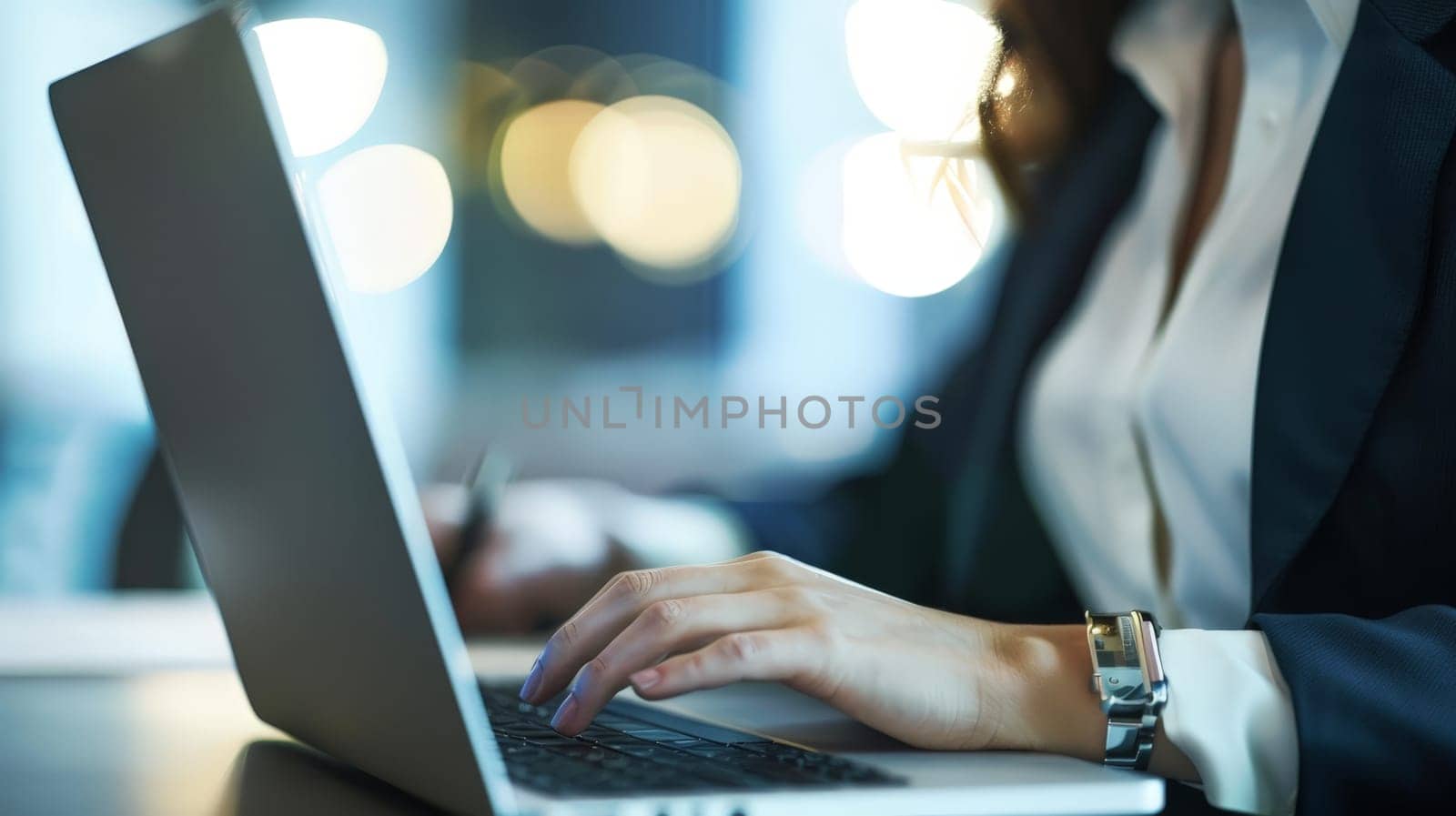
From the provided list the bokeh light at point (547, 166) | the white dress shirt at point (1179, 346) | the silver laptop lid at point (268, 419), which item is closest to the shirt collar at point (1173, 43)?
the white dress shirt at point (1179, 346)

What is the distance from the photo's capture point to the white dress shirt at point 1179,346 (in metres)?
0.92

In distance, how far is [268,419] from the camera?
0.36 metres

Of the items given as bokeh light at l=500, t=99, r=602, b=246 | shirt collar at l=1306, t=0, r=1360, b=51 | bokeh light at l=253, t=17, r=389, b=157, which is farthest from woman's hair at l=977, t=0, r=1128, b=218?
bokeh light at l=500, t=99, r=602, b=246

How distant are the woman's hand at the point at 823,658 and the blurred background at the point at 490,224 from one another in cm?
208

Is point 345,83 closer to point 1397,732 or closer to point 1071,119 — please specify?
point 1071,119

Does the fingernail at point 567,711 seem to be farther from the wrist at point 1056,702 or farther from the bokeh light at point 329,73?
the bokeh light at point 329,73

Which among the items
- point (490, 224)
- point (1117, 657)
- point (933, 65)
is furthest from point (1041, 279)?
point (490, 224)

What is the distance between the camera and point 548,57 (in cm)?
365

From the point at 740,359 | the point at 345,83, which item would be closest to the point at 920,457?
the point at 740,359

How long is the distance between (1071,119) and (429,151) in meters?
2.68

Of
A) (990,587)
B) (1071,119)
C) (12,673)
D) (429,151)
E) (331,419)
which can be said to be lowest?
(990,587)

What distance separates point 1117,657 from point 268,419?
1.23 ft

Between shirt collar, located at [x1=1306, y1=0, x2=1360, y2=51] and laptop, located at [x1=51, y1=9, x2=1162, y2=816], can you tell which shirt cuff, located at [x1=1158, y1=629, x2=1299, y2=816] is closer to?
laptop, located at [x1=51, y1=9, x2=1162, y2=816]

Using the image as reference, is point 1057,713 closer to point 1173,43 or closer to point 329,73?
point 1173,43
